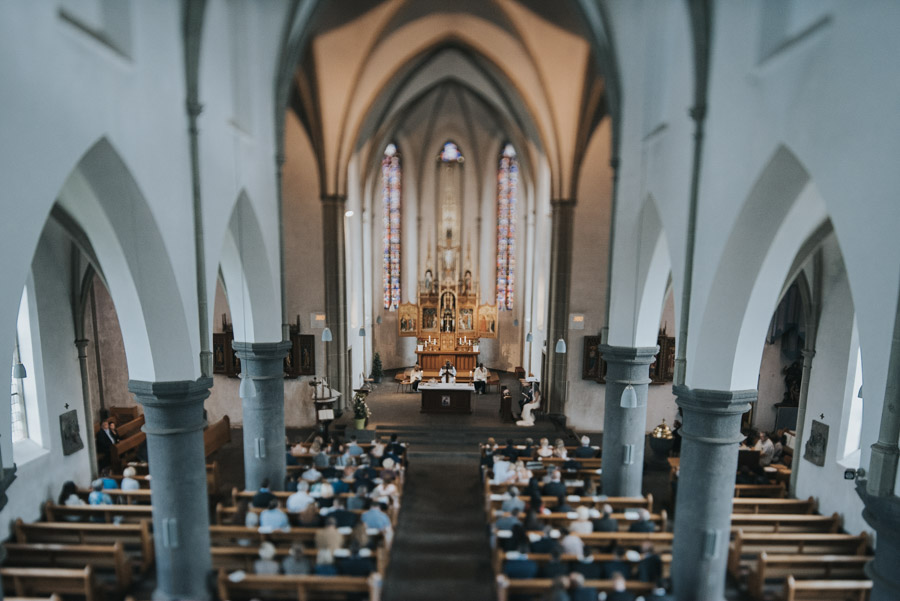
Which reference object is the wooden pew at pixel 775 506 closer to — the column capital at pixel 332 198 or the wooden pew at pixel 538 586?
the wooden pew at pixel 538 586

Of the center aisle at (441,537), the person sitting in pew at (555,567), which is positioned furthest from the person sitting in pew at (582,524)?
the center aisle at (441,537)

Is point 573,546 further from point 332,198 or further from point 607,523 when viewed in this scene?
point 332,198

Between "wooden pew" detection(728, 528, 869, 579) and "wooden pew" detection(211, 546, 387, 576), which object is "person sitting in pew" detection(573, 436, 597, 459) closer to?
"wooden pew" detection(728, 528, 869, 579)

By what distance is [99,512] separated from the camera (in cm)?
999

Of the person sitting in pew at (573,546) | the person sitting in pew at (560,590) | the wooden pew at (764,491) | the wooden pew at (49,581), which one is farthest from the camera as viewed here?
the wooden pew at (764,491)

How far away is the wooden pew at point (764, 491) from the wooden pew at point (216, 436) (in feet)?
45.0

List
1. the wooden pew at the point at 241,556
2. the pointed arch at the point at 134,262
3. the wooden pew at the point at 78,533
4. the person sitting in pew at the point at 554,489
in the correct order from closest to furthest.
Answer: the pointed arch at the point at 134,262
the wooden pew at the point at 241,556
the wooden pew at the point at 78,533
the person sitting in pew at the point at 554,489

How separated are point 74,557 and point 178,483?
10.3 feet

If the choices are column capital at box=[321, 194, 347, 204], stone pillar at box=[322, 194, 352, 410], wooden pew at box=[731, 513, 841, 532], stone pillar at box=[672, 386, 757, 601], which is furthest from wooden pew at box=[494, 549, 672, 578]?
column capital at box=[321, 194, 347, 204]

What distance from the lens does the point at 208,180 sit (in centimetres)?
740

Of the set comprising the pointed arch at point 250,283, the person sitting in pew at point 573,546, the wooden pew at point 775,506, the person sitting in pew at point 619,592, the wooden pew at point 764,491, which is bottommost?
the wooden pew at point 764,491

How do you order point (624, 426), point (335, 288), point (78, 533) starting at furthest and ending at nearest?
point (335, 288)
point (624, 426)
point (78, 533)

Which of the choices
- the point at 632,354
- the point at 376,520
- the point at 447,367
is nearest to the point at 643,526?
the point at 632,354

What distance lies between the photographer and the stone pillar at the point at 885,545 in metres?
3.73
